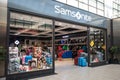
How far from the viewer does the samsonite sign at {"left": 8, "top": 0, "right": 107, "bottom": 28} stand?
670 cm

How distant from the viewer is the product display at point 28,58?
256 inches

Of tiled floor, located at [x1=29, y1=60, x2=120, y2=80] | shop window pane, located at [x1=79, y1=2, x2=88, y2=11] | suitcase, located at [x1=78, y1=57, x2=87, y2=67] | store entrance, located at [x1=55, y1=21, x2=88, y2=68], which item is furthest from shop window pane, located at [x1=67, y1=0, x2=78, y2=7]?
store entrance, located at [x1=55, y1=21, x2=88, y2=68]

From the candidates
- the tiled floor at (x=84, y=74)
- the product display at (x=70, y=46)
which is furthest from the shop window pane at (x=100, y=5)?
the tiled floor at (x=84, y=74)

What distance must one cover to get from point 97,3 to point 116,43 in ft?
11.4

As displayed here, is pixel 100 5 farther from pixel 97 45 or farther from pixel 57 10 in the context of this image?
pixel 57 10

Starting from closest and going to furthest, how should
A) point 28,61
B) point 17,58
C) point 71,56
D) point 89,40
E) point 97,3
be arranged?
point 17,58
point 28,61
point 89,40
point 97,3
point 71,56

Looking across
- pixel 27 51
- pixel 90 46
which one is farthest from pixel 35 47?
pixel 90 46

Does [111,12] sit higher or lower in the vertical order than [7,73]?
higher

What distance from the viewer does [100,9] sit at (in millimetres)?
11828

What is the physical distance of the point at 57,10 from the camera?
826cm

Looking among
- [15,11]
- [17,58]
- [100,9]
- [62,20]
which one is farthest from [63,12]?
[100,9]

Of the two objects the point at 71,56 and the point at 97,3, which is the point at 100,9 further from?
the point at 71,56

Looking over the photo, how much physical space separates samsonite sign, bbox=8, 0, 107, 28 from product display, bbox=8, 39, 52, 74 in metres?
1.71

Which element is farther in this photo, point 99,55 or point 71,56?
point 71,56
